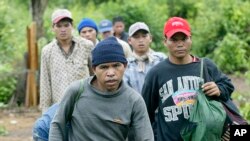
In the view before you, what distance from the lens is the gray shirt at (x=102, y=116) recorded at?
479cm

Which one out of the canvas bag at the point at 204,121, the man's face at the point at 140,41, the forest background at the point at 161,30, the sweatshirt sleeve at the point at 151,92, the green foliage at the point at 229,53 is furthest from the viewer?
the green foliage at the point at 229,53

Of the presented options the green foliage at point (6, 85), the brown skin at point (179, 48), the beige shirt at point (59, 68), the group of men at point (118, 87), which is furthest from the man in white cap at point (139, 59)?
the green foliage at point (6, 85)

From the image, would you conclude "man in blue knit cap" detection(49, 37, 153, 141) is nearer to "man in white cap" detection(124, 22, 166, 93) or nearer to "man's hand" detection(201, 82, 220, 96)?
"man's hand" detection(201, 82, 220, 96)

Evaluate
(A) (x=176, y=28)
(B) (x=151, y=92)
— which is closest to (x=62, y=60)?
(B) (x=151, y=92)

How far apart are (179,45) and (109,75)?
4.05 ft

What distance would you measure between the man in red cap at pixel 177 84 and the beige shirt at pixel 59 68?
5.90 ft

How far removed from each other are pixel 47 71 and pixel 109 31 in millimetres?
5037

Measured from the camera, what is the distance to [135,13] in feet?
83.5

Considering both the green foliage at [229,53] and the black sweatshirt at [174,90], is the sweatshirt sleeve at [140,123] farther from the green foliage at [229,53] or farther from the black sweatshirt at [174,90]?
the green foliage at [229,53]

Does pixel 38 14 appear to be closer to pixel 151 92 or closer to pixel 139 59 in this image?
pixel 139 59

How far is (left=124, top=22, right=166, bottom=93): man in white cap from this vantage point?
7.46 meters

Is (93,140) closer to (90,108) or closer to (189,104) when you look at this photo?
(90,108)

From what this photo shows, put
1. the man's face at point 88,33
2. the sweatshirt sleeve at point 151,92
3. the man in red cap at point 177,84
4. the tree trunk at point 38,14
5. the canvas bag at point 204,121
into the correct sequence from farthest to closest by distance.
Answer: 1. the tree trunk at point 38,14
2. the man's face at point 88,33
3. the sweatshirt sleeve at point 151,92
4. the man in red cap at point 177,84
5. the canvas bag at point 204,121

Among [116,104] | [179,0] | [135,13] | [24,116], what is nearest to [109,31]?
[24,116]
